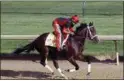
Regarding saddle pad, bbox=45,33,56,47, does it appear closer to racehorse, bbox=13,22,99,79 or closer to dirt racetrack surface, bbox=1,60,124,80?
racehorse, bbox=13,22,99,79

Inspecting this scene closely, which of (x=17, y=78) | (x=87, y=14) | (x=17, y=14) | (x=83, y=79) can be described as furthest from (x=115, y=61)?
(x=17, y=14)

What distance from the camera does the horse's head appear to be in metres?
9.80

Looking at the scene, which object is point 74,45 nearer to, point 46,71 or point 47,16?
point 46,71

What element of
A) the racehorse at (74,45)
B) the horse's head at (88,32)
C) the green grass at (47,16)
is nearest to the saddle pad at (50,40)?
the racehorse at (74,45)

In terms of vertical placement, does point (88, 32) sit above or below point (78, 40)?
above

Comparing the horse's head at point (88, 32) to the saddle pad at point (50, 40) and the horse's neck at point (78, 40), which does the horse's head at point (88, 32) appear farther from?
the saddle pad at point (50, 40)

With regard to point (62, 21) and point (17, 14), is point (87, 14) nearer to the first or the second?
point (17, 14)

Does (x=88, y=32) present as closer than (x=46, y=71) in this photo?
Yes

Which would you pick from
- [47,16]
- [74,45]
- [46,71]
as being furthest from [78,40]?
[47,16]

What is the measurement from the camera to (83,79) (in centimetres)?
934

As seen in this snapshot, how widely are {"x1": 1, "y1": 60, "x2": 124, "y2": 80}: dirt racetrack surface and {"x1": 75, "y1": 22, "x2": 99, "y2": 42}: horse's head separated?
858 mm

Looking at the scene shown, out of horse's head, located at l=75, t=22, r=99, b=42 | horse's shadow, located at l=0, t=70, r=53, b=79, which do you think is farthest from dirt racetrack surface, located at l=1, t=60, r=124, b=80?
horse's head, located at l=75, t=22, r=99, b=42

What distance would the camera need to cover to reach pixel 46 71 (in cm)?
1036

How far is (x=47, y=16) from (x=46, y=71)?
7200 millimetres
